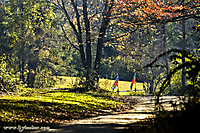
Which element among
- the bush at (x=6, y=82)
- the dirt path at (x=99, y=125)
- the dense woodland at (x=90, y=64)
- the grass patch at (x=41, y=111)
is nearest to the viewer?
the dirt path at (x=99, y=125)

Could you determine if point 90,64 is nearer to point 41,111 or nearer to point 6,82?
point 6,82

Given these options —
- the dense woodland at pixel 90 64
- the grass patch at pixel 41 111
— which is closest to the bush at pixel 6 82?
the dense woodland at pixel 90 64

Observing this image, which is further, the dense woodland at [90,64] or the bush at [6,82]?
the bush at [6,82]

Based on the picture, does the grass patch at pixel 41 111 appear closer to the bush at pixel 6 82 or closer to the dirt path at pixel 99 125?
the dirt path at pixel 99 125

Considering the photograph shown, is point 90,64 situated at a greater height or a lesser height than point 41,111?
greater

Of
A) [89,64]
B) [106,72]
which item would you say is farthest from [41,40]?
[106,72]

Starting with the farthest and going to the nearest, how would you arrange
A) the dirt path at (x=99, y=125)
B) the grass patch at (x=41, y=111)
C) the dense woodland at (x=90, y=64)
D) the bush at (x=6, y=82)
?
the bush at (x=6, y=82)
the grass patch at (x=41, y=111)
the dense woodland at (x=90, y=64)
the dirt path at (x=99, y=125)

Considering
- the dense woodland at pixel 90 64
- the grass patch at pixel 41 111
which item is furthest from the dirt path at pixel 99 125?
the grass patch at pixel 41 111

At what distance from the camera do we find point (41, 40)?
3372 cm

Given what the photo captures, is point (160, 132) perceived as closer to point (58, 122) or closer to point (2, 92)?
point (58, 122)

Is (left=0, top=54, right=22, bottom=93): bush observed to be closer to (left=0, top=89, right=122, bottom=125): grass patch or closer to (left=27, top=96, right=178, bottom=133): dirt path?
(left=0, top=89, right=122, bottom=125): grass patch

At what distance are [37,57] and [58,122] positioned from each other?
21918mm

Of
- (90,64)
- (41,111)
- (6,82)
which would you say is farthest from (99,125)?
(90,64)

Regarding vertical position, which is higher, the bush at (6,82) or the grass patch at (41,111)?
the bush at (6,82)
